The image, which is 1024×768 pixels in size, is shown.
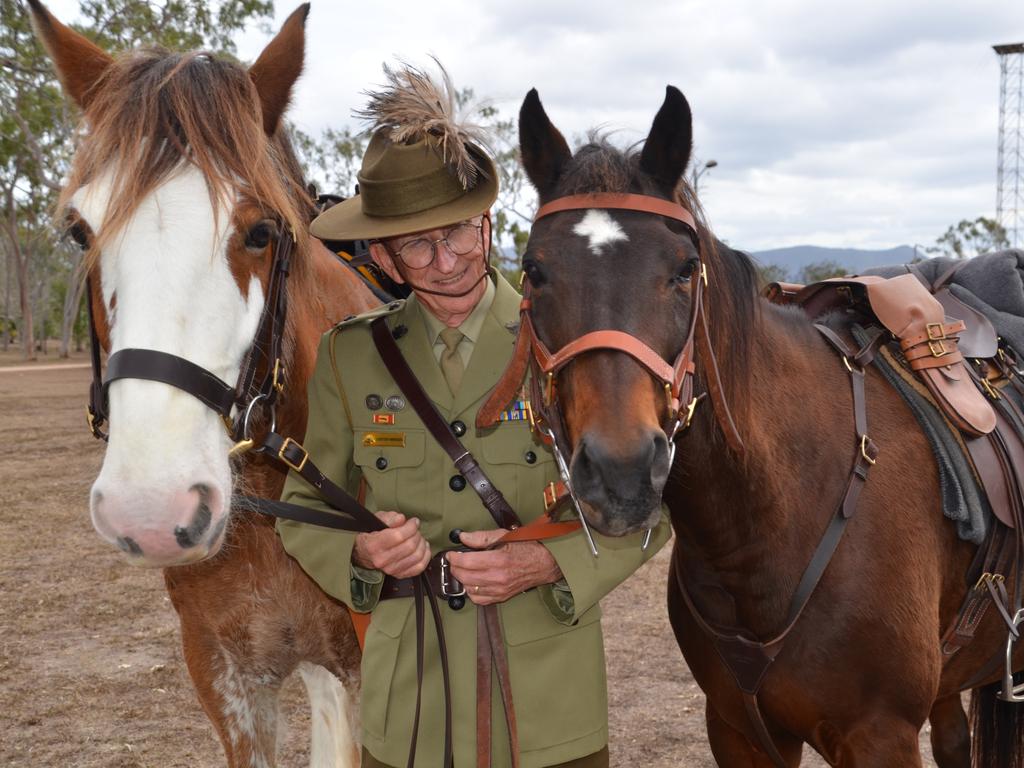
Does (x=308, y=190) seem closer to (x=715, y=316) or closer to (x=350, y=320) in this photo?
(x=350, y=320)

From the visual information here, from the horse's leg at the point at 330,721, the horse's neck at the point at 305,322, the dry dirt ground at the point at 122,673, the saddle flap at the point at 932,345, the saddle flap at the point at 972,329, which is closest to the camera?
the horse's neck at the point at 305,322

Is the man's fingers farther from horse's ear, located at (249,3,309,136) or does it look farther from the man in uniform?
horse's ear, located at (249,3,309,136)

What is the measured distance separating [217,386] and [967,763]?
11.4 ft

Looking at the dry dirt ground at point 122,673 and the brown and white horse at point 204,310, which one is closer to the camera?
the brown and white horse at point 204,310

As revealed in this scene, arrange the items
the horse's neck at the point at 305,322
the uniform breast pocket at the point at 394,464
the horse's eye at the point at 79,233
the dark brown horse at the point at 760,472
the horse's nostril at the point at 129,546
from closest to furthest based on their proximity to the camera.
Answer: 1. the horse's nostril at the point at 129,546
2. the dark brown horse at the point at 760,472
3. the horse's eye at the point at 79,233
4. the uniform breast pocket at the point at 394,464
5. the horse's neck at the point at 305,322

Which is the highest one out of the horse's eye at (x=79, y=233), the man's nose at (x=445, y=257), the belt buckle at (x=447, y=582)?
the horse's eye at (x=79, y=233)

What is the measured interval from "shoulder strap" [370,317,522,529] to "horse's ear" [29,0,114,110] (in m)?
1.04

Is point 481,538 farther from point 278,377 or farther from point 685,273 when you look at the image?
point 685,273

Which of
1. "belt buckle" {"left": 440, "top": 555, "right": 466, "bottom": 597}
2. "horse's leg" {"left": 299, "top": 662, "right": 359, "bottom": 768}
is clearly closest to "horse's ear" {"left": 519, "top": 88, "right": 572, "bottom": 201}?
"belt buckle" {"left": 440, "top": 555, "right": 466, "bottom": 597}

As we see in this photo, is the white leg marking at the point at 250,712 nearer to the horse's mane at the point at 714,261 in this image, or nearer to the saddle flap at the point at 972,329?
the horse's mane at the point at 714,261

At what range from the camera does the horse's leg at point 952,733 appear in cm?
363

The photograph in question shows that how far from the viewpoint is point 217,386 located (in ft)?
6.19

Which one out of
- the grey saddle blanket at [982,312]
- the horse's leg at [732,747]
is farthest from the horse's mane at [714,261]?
the horse's leg at [732,747]

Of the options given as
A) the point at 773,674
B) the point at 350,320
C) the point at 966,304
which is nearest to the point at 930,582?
the point at 773,674
